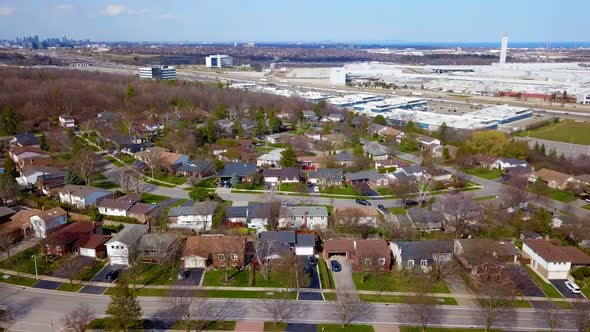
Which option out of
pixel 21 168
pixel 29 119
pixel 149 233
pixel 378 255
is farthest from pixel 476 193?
pixel 29 119

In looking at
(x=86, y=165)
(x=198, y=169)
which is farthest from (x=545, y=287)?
(x=86, y=165)

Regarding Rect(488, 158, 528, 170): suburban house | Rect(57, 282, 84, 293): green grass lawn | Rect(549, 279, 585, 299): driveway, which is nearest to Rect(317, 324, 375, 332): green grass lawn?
Rect(549, 279, 585, 299): driveway

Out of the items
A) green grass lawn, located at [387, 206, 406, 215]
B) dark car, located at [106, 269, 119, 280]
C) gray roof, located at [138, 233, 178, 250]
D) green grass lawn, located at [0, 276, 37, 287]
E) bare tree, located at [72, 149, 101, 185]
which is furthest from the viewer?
bare tree, located at [72, 149, 101, 185]

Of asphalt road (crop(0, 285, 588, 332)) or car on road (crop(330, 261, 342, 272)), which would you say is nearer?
asphalt road (crop(0, 285, 588, 332))

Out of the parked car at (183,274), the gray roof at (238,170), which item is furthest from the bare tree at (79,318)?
the gray roof at (238,170)

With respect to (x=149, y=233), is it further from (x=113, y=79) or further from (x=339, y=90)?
(x=339, y=90)

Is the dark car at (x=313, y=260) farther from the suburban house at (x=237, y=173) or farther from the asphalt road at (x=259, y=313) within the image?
the suburban house at (x=237, y=173)

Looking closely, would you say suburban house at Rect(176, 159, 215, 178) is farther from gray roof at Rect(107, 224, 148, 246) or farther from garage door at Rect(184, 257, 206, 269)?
garage door at Rect(184, 257, 206, 269)
